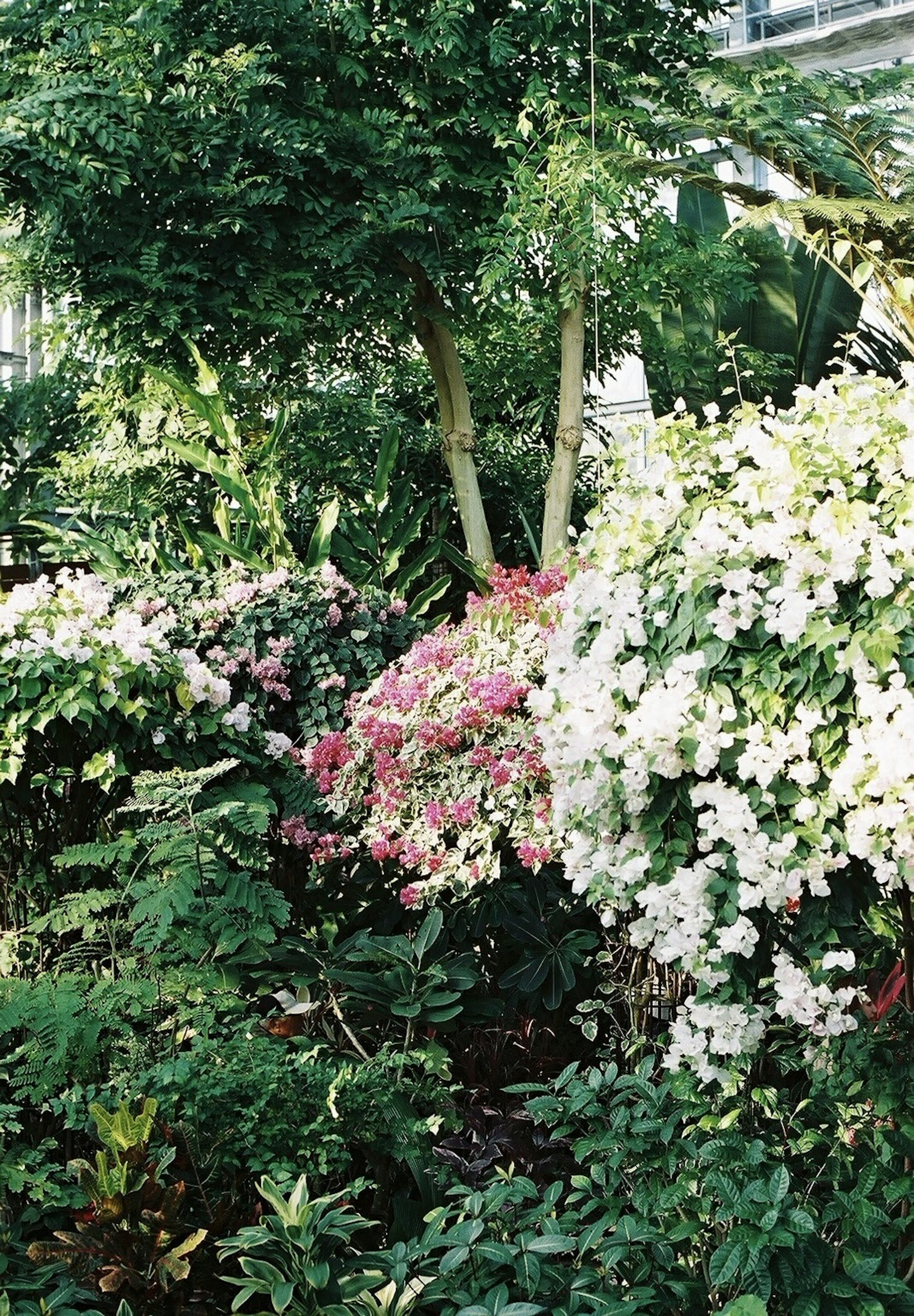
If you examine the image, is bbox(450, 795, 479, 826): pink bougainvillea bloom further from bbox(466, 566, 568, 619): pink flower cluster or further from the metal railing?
the metal railing

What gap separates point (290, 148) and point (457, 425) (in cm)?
166

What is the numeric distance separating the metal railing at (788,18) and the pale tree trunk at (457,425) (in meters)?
5.48

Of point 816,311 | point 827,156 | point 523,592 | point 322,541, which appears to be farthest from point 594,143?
point 816,311

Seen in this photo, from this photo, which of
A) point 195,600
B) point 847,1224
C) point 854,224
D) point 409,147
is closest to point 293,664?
point 195,600

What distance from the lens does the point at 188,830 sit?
320 centimetres

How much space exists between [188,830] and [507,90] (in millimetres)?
4486

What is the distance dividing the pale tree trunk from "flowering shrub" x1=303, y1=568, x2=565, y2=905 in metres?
2.74

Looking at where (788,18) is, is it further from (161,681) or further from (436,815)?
(436,815)

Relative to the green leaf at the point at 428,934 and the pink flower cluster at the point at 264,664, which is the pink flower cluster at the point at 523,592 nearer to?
the pink flower cluster at the point at 264,664

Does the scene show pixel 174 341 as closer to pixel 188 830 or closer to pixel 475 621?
pixel 475 621

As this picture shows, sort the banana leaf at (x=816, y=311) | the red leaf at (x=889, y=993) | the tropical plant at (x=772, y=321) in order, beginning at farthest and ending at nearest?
the banana leaf at (x=816, y=311) → the tropical plant at (x=772, y=321) → the red leaf at (x=889, y=993)

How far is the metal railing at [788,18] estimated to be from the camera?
35.5ft

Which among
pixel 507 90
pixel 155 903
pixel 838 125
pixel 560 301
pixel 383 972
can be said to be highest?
pixel 507 90

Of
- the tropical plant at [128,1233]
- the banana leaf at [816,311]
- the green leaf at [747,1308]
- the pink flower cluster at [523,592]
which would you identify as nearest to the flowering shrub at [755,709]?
the green leaf at [747,1308]
